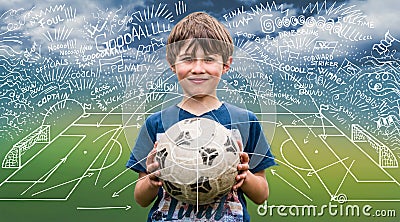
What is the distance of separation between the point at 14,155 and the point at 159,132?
1.79 meters

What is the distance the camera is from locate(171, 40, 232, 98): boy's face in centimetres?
159

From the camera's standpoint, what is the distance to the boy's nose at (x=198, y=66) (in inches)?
62.5

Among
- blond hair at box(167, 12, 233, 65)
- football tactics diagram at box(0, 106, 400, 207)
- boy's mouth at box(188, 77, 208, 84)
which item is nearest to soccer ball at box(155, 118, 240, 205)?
boy's mouth at box(188, 77, 208, 84)

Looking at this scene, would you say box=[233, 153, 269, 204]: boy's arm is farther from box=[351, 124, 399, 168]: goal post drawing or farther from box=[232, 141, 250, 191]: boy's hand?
box=[351, 124, 399, 168]: goal post drawing

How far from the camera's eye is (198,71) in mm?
1587

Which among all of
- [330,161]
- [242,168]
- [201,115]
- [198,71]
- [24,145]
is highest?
[198,71]

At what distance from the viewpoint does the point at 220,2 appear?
3143 millimetres

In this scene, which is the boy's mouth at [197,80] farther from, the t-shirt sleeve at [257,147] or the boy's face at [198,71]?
the t-shirt sleeve at [257,147]

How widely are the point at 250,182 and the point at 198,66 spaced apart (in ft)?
1.12

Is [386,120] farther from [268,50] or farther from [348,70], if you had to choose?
[268,50]

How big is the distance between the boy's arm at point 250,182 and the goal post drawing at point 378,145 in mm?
1508

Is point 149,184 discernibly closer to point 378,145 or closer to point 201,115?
point 201,115

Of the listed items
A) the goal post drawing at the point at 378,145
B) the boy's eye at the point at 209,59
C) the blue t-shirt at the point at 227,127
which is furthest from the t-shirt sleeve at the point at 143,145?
the goal post drawing at the point at 378,145

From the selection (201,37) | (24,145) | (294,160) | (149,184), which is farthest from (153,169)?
(24,145)
